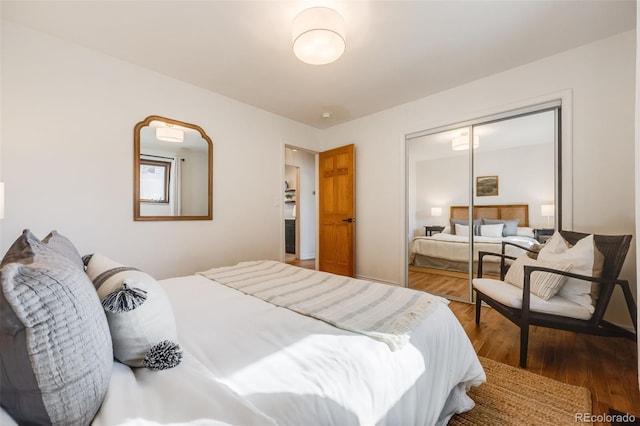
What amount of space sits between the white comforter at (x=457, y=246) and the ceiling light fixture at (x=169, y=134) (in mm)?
3198

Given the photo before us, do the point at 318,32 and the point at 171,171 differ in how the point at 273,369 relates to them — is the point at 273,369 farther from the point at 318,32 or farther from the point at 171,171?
the point at 171,171

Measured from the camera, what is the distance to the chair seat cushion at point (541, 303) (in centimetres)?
174

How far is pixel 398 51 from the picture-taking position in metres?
2.44

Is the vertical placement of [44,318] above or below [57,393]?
above

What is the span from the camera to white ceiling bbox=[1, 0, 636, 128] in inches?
76.4

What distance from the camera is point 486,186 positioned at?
3045mm

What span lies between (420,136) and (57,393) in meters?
3.81

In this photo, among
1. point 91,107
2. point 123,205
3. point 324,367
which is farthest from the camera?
point 123,205

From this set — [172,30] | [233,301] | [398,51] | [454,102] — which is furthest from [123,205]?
[454,102]

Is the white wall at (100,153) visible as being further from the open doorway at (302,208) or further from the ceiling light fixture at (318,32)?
the open doorway at (302,208)

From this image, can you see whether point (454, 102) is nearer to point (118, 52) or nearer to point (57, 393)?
point (118, 52)

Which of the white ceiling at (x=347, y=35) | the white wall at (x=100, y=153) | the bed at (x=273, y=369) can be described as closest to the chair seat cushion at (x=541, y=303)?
the bed at (x=273, y=369)

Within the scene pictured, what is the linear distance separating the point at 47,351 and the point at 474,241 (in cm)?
351

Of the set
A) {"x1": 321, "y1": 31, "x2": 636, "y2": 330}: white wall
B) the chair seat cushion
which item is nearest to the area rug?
the chair seat cushion
